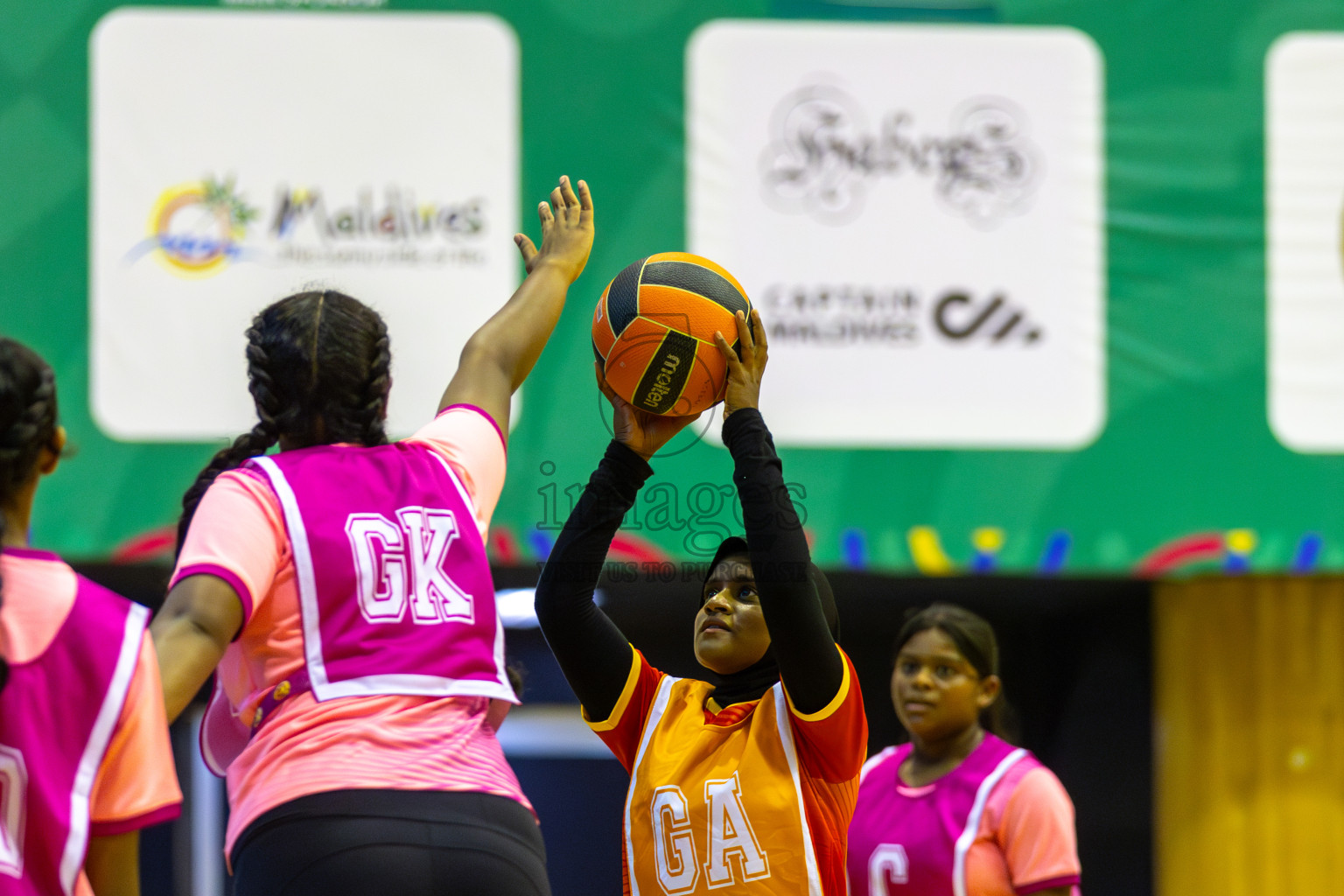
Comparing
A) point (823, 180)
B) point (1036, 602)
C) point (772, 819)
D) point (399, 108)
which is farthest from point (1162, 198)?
point (772, 819)

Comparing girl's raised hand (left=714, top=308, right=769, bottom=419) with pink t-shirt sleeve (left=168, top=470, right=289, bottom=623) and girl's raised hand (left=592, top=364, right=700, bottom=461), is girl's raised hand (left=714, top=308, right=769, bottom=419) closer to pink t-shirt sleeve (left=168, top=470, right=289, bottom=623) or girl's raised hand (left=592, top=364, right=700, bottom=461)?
girl's raised hand (left=592, top=364, right=700, bottom=461)

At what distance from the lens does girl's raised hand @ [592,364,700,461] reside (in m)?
2.80

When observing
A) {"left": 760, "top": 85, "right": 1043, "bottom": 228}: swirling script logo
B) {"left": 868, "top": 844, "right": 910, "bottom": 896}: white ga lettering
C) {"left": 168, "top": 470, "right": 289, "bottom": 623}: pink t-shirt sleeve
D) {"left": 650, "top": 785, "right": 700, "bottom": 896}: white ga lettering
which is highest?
{"left": 760, "top": 85, "right": 1043, "bottom": 228}: swirling script logo

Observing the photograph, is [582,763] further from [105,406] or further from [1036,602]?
[105,406]

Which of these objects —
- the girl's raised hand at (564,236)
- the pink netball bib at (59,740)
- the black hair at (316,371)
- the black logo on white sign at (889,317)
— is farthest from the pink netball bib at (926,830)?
the pink netball bib at (59,740)

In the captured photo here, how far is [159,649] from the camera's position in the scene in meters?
1.91

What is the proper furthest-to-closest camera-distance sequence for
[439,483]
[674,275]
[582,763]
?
1. [582,763]
2. [674,275]
3. [439,483]

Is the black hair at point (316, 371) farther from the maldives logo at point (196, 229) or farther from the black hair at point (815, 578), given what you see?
the maldives logo at point (196, 229)

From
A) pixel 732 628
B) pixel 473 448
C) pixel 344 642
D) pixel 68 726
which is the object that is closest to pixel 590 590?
pixel 732 628

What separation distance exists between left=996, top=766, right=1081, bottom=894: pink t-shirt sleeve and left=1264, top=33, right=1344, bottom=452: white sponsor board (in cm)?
238

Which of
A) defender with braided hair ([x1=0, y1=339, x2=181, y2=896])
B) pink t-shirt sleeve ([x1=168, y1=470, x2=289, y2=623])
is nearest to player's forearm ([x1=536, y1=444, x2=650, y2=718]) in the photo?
pink t-shirt sleeve ([x1=168, y1=470, x2=289, y2=623])

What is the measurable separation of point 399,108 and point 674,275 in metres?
2.76

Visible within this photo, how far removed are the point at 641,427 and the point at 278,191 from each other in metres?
2.93

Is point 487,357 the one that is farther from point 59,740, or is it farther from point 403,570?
point 59,740
